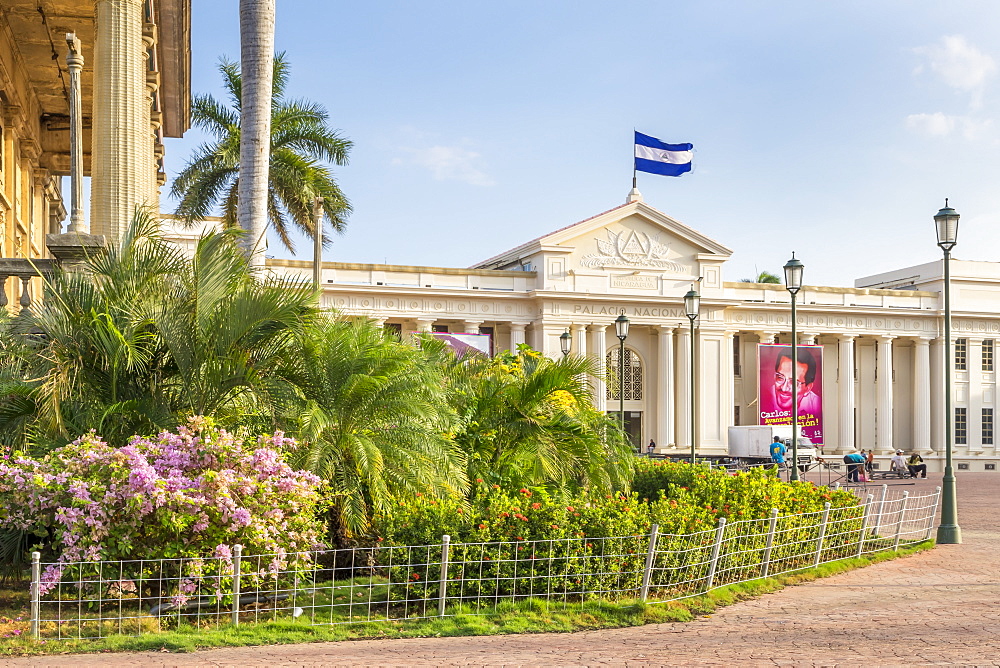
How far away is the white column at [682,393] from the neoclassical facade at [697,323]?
8 cm

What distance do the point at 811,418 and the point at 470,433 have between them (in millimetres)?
41530

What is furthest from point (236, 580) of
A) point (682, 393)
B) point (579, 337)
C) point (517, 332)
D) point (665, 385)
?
point (682, 393)

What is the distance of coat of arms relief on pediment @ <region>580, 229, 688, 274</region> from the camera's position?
5372cm

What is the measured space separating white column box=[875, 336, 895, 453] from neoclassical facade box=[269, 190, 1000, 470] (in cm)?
8

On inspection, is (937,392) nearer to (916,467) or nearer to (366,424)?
(916,467)

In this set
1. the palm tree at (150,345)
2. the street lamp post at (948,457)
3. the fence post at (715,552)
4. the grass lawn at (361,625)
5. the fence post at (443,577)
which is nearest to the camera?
the grass lawn at (361,625)

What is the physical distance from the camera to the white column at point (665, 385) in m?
53.8

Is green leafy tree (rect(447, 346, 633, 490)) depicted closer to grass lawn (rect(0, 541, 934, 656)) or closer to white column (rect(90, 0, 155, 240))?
grass lawn (rect(0, 541, 934, 656))

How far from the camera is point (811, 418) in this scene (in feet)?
173

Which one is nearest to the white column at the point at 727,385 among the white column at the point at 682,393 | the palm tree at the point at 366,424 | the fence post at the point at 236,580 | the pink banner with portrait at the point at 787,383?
the white column at the point at 682,393

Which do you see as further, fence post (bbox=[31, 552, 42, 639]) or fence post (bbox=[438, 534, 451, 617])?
fence post (bbox=[438, 534, 451, 617])

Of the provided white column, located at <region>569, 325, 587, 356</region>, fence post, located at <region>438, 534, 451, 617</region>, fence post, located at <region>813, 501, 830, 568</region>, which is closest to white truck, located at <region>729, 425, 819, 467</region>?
white column, located at <region>569, 325, 587, 356</region>

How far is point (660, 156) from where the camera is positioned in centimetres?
4838

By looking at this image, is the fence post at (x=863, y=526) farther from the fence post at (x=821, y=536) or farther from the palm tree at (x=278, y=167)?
the palm tree at (x=278, y=167)
